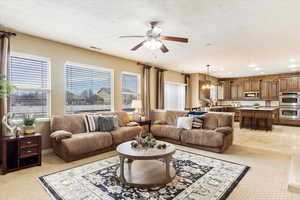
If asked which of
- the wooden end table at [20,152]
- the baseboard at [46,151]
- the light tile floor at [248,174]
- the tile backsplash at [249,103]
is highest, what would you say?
the tile backsplash at [249,103]

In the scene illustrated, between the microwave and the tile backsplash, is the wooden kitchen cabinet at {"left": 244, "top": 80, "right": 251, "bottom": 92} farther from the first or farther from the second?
the tile backsplash

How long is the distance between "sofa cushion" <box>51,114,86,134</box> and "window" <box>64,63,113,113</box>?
52 cm

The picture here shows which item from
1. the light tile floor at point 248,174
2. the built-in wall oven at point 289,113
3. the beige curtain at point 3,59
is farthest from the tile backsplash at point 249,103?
the beige curtain at point 3,59

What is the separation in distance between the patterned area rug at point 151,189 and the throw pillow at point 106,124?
1.01 meters

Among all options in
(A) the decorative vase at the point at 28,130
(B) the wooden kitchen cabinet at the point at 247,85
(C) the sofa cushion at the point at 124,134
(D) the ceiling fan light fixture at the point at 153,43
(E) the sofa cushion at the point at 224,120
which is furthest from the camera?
(B) the wooden kitchen cabinet at the point at 247,85

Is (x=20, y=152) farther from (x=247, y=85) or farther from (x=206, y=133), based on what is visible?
(x=247, y=85)

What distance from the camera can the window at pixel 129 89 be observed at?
5.82m

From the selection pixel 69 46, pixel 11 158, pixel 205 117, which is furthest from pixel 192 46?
pixel 11 158

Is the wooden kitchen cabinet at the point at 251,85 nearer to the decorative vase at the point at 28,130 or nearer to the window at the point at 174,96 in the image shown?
the window at the point at 174,96

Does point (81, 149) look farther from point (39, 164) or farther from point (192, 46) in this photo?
point (192, 46)

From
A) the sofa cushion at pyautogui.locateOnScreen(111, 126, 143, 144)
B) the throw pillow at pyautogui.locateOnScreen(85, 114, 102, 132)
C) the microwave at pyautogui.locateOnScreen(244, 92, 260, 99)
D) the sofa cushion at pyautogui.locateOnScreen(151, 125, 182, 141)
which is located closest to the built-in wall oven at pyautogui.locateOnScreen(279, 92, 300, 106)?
the microwave at pyautogui.locateOnScreen(244, 92, 260, 99)

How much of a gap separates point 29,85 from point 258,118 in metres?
8.07

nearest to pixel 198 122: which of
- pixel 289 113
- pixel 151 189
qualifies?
pixel 151 189

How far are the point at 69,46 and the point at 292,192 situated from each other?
17.6ft
